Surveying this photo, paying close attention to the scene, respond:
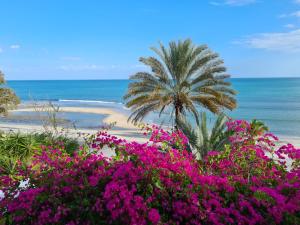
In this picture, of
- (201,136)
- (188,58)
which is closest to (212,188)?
(201,136)

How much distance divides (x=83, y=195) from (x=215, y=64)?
39.3ft

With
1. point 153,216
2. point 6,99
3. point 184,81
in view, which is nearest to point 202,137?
point 184,81

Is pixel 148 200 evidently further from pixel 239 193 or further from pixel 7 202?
pixel 7 202

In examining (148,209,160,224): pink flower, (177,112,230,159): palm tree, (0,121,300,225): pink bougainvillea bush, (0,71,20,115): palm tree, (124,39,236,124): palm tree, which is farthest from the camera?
(0,71,20,115): palm tree

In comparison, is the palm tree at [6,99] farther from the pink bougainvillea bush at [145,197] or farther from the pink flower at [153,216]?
the pink flower at [153,216]

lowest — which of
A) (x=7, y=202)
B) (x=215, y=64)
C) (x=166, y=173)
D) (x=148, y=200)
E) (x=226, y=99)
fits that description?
(x=7, y=202)

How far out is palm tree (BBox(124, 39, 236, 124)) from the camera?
14.2 metres

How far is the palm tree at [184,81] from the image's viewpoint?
46.6 feet

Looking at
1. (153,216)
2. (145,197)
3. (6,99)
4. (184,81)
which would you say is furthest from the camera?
(6,99)

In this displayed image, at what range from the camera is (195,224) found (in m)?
3.18

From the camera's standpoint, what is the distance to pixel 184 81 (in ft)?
46.3

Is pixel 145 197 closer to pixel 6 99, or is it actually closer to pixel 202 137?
pixel 202 137

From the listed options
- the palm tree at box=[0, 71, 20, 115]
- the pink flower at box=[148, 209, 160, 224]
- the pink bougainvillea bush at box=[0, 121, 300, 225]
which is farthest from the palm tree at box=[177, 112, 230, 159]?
the palm tree at box=[0, 71, 20, 115]

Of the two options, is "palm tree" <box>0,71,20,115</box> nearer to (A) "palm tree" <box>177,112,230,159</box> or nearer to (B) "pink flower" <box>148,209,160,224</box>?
(A) "palm tree" <box>177,112,230,159</box>
